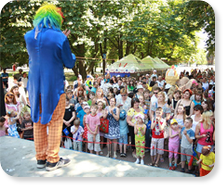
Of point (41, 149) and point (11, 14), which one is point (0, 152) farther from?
point (11, 14)

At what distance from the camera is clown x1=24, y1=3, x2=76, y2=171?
102 inches

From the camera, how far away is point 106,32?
15641 millimetres

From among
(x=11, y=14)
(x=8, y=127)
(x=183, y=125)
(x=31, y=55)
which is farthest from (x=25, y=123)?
(x=11, y=14)

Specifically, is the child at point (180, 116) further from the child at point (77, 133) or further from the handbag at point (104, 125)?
the child at point (77, 133)

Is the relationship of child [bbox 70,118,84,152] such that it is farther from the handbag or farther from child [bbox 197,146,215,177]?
child [bbox 197,146,215,177]

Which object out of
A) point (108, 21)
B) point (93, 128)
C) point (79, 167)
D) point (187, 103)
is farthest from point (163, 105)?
point (108, 21)

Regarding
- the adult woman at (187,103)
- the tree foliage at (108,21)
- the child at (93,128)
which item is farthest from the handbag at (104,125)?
the tree foliage at (108,21)

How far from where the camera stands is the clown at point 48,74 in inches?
102

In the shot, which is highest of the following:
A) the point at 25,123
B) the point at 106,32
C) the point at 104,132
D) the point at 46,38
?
the point at 106,32

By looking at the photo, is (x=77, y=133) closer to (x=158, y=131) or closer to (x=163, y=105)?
(x=158, y=131)

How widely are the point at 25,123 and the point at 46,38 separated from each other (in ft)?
10.6

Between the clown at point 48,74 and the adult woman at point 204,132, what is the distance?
9.70 feet

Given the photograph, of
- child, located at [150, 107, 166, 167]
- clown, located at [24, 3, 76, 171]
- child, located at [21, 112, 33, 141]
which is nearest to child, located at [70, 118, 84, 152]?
child, located at [21, 112, 33, 141]

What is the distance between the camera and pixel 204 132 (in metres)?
4.25
